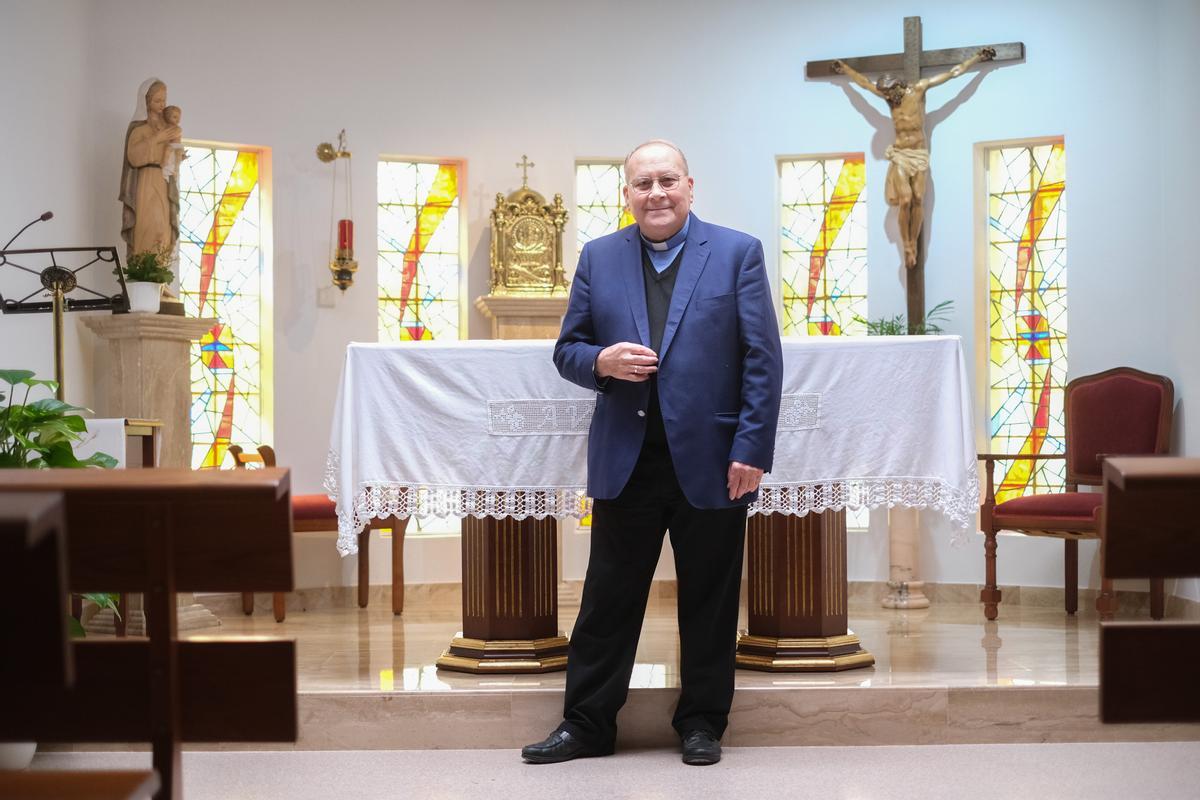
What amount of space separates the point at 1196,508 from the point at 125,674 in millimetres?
1842

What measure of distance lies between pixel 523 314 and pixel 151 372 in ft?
6.45

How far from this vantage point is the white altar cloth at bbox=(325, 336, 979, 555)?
4.09m

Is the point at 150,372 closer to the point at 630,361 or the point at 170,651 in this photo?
the point at 630,361

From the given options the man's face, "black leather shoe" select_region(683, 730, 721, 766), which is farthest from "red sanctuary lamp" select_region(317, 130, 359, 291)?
"black leather shoe" select_region(683, 730, 721, 766)

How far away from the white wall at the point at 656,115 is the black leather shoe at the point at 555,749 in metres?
3.53

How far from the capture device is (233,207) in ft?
24.1

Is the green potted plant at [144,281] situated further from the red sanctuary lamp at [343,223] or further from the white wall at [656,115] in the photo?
the red sanctuary lamp at [343,223]

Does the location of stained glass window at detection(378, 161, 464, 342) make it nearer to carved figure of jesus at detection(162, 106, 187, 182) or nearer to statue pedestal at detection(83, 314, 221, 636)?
carved figure of jesus at detection(162, 106, 187, 182)

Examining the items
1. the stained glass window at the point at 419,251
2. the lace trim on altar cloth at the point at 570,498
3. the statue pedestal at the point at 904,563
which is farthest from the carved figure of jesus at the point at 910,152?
the lace trim on altar cloth at the point at 570,498

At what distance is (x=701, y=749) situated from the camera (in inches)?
143

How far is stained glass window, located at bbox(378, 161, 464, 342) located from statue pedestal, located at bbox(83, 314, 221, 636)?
1.52 m

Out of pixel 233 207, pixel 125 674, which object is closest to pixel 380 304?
pixel 233 207

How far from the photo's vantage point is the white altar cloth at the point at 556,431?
161 inches

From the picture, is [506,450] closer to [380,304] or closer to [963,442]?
[963,442]
